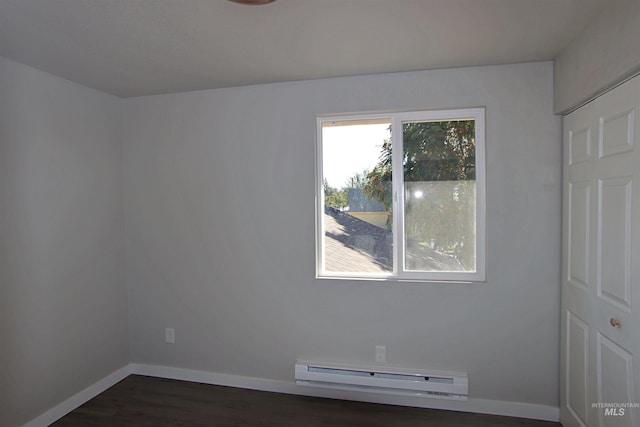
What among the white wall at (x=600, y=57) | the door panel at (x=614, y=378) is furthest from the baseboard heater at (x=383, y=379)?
the white wall at (x=600, y=57)

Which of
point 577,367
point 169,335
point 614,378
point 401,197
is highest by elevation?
point 401,197

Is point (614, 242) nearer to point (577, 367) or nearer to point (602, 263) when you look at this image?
point (602, 263)

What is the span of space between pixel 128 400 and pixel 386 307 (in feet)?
7.00

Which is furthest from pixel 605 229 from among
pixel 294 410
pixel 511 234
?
pixel 294 410

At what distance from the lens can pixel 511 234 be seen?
101 inches

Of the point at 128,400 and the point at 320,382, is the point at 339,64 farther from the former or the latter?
the point at 128,400

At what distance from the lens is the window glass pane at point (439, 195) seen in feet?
8.86

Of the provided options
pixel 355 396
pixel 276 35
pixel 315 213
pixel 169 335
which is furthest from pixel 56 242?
pixel 355 396

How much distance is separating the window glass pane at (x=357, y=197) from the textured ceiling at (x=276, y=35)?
0.47 meters

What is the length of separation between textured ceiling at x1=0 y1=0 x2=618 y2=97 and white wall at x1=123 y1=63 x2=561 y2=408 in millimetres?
277

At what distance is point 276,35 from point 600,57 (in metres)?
1.68

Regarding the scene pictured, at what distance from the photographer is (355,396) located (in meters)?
2.82

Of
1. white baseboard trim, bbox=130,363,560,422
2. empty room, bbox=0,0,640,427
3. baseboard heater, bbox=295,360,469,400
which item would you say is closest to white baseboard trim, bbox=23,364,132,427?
empty room, bbox=0,0,640,427

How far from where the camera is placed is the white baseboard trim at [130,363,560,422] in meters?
2.56
